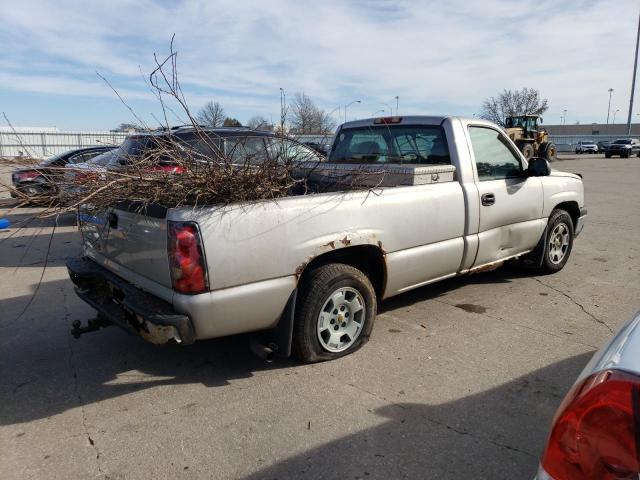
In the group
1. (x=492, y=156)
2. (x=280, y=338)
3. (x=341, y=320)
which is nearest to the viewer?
(x=280, y=338)

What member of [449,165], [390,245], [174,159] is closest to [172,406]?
[174,159]

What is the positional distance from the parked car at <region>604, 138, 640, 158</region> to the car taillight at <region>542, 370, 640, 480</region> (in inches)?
2081

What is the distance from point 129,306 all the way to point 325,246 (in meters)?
1.40

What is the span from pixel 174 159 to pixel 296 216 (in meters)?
0.97

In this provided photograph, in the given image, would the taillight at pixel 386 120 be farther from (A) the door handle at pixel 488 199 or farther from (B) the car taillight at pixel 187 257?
(B) the car taillight at pixel 187 257

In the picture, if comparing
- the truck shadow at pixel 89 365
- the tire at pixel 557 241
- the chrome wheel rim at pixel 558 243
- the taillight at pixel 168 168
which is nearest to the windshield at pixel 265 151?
the taillight at pixel 168 168

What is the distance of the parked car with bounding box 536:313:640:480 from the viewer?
1.31 meters

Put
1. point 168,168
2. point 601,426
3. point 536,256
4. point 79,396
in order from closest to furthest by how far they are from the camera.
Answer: point 601,426, point 79,396, point 168,168, point 536,256

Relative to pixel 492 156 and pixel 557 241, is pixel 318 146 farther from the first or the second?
pixel 557 241

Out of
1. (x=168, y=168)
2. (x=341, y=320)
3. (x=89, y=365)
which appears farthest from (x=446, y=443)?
(x=89, y=365)

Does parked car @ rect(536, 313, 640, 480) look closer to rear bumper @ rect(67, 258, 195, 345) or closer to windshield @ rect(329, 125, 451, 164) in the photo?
rear bumper @ rect(67, 258, 195, 345)

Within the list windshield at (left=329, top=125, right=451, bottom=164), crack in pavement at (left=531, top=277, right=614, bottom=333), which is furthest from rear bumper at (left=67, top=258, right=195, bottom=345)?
crack in pavement at (left=531, top=277, right=614, bottom=333)

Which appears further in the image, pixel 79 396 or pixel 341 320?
pixel 341 320

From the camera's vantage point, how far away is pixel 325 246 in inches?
144
